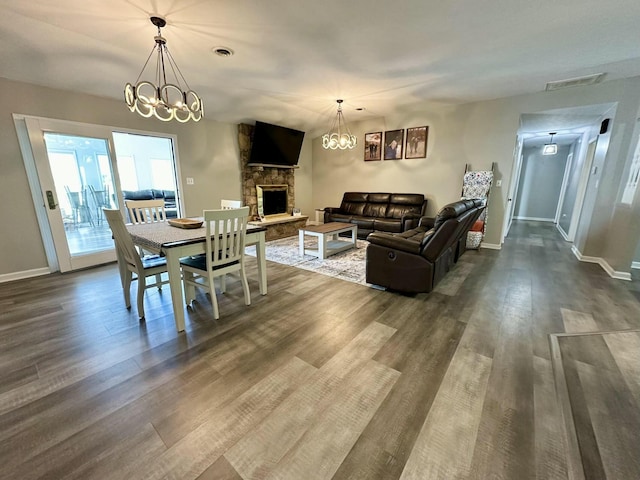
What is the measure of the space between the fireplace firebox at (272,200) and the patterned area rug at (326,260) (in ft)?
3.49

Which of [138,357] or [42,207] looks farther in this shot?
[42,207]

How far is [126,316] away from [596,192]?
6.40 m

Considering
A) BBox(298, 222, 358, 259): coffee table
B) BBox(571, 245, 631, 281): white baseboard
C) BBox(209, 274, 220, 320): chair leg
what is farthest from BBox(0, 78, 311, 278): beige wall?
BBox(571, 245, 631, 281): white baseboard

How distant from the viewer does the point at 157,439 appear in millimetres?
1308

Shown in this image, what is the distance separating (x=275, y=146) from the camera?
19.3 ft

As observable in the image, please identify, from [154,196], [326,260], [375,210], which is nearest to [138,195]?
[154,196]

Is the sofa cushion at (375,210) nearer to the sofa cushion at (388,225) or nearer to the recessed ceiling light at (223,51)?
the sofa cushion at (388,225)

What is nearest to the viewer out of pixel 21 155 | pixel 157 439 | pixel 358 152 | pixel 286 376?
pixel 157 439

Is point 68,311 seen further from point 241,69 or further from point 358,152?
point 358,152

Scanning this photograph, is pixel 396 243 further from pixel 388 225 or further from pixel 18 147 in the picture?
pixel 18 147

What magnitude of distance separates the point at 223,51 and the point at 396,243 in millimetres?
2844

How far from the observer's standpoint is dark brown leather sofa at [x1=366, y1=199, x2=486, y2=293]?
8.57ft

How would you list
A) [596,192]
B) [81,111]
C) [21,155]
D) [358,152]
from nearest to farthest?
[21,155] < [81,111] < [596,192] < [358,152]

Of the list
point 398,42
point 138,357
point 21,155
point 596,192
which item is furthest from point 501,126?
point 21,155
